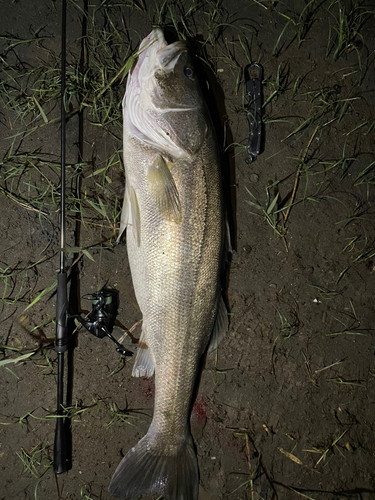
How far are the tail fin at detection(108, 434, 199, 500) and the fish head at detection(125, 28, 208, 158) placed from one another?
2027 mm

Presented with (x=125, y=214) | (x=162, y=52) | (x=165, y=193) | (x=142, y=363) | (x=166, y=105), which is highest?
(x=162, y=52)

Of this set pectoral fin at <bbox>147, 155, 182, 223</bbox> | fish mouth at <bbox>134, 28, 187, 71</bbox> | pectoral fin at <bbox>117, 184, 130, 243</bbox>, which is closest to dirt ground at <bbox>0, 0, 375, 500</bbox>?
pectoral fin at <bbox>117, 184, 130, 243</bbox>

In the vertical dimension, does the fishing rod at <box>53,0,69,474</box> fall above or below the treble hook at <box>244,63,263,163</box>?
below

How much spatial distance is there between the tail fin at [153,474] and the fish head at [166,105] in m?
2.03

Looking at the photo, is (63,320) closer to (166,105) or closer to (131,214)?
(131,214)

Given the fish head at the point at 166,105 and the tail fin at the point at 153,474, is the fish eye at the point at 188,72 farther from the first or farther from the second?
the tail fin at the point at 153,474

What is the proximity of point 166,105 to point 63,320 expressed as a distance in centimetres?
161

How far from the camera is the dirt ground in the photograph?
2.54 m

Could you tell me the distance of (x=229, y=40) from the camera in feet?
9.10

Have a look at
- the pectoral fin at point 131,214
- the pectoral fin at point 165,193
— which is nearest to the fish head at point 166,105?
the pectoral fin at point 165,193

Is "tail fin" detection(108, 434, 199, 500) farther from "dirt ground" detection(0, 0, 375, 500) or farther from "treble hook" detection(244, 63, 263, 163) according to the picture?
"treble hook" detection(244, 63, 263, 163)

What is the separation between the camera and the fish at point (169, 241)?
2.18 metres

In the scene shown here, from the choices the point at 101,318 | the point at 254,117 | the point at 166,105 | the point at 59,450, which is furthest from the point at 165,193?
the point at 59,450

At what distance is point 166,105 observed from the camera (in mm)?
2246
